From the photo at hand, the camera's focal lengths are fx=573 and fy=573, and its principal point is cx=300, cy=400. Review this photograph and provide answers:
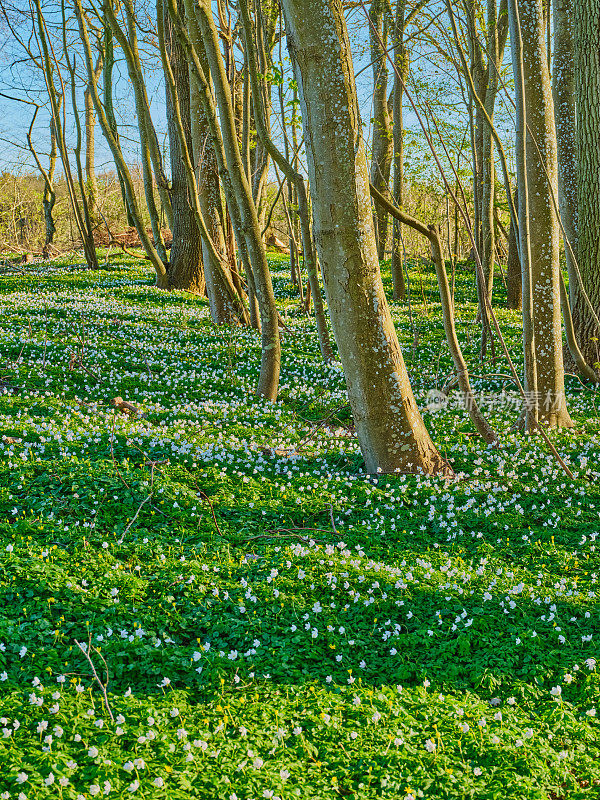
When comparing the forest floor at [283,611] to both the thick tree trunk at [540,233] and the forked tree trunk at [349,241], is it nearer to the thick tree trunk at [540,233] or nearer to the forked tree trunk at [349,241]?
the forked tree trunk at [349,241]

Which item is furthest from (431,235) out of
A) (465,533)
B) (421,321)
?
(421,321)

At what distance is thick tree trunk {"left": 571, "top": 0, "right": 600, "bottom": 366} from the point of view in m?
9.98

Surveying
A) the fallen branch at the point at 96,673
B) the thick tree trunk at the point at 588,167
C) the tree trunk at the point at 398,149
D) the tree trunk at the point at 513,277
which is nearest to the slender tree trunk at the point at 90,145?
the tree trunk at the point at 398,149

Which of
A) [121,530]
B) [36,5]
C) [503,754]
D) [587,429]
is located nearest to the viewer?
[503,754]

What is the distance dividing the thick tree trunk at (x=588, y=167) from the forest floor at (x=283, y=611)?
3.74 meters

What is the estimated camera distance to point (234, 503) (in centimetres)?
563

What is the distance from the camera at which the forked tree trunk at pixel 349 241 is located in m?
5.68

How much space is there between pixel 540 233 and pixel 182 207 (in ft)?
41.1

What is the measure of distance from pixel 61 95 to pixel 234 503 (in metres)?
23.8

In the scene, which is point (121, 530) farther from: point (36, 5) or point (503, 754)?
point (36, 5)

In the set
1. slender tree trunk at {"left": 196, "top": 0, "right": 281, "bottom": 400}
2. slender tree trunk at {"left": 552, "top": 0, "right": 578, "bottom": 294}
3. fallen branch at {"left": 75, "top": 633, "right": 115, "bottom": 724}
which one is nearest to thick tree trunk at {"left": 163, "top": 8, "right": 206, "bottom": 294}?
slender tree trunk at {"left": 196, "top": 0, "right": 281, "bottom": 400}

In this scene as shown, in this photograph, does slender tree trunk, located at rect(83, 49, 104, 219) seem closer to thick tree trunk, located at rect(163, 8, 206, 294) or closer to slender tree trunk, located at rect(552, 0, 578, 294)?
thick tree trunk, located at rect(163, 8, 206, 294)

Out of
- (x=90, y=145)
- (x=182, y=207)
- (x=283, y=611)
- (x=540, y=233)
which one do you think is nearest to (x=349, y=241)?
(x=540, y=233)

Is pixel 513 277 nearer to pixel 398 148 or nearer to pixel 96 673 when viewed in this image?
pixel 398 148
